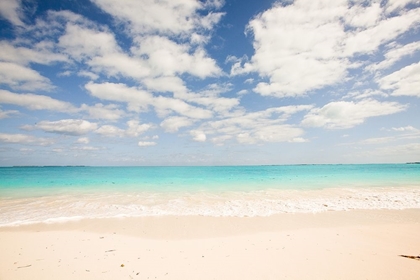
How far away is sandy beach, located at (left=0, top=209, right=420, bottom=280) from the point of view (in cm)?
518

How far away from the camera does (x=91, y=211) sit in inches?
490

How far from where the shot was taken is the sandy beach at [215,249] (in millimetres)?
5180

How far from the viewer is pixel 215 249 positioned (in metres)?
6.61

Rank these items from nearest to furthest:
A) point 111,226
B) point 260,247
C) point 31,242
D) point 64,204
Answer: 1. point 260,247
2. point 31,242
3. point 111,226
4. point 64,204

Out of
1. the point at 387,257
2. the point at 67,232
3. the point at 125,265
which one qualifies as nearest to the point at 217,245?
the point at 125,265

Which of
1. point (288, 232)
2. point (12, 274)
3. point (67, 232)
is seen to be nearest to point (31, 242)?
point (67, 232)

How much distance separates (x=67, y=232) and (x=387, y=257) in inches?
459

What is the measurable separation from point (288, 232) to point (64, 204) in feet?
49.5

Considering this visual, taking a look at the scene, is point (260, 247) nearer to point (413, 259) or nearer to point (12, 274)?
point (413, 259)

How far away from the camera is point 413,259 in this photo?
5.76 metres

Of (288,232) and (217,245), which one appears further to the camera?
(288,232)

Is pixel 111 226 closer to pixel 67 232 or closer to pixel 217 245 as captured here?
pixel 67 232

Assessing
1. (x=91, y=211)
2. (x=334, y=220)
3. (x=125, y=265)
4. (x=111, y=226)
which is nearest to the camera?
(x=125, y=265)

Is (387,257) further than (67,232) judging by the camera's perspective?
No
